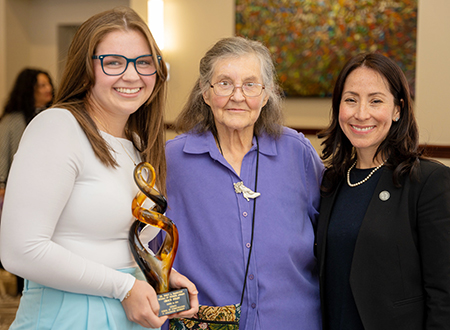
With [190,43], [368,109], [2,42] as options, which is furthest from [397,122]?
[2,42]

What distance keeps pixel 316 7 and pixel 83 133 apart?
13.2ft

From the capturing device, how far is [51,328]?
133cm

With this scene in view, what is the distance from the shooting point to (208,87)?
1.99 meters

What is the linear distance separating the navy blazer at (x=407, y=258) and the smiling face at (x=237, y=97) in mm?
638

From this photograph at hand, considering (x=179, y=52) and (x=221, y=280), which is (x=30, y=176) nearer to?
(x=221, y=280)

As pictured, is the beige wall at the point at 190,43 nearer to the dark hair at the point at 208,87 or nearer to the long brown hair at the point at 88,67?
the dark hair at the point at 208,87

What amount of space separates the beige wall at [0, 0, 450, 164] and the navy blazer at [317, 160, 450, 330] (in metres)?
1.65

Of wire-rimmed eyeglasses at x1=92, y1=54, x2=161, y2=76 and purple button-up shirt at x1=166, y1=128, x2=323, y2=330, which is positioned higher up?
wire-rimmed eyeglasses at x1=92, y1=54, x2=161, y2=76

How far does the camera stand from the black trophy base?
1.43 meters

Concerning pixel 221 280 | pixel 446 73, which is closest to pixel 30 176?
pixel 221 280

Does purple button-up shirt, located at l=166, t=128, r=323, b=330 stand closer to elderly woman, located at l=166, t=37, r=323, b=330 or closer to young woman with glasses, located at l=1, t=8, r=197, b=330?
elderly woman, located at l=166, t=37, r=323, b=330

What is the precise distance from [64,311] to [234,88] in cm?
108

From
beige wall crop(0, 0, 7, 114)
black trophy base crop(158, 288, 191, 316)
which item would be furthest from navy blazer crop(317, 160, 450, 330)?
beige wall crop(0, 0, 7, 114)

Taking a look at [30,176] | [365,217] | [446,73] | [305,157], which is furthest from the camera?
[446,73]
